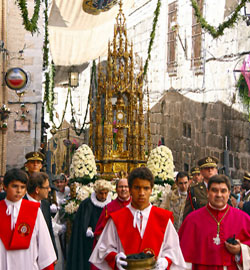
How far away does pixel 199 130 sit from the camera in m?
18.1

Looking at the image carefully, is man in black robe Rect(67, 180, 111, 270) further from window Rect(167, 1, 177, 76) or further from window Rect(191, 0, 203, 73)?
window Rect(167, 1, 177, 76)

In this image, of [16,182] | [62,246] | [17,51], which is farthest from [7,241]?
[17,51]

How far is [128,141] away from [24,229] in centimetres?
977

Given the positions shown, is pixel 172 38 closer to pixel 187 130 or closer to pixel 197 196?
pixel 187 130

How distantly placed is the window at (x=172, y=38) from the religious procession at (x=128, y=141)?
0.22 ft

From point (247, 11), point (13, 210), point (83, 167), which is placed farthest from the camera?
point (247, 11)

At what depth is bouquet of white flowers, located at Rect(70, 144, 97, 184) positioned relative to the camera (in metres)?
10.2

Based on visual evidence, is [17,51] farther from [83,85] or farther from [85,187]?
[85,187]

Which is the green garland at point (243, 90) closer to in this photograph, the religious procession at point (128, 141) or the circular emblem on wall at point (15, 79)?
the religious procession at point (128, 141)

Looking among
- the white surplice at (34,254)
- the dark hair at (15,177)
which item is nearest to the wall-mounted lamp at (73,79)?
the dark hair at (15,177)

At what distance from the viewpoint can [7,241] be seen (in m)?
4.95

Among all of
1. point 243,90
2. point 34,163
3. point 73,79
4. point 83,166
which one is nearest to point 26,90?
point 73,79

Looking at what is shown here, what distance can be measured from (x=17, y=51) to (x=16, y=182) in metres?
14.1

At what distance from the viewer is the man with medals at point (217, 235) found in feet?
16.1
